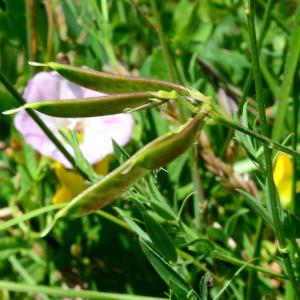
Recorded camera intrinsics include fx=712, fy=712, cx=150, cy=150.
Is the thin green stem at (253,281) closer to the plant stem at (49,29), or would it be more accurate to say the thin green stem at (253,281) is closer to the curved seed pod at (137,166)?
the curved seed pod at (137,166)

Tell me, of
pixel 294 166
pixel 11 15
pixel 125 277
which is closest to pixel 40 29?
pixel 11 15

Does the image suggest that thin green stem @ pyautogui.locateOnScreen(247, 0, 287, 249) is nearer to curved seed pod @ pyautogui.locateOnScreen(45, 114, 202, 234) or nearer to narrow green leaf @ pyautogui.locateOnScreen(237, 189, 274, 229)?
narrow green leaf @ pyautogui.locateOnScreen(237, 189, 274, 229)

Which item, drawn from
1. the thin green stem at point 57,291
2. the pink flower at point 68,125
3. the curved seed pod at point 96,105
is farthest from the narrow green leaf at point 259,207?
the pink flower at point 68,125

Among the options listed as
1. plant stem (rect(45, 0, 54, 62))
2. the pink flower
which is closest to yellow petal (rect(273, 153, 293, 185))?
the pink flower

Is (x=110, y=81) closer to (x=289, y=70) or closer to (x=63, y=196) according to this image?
(x=289, y=70)

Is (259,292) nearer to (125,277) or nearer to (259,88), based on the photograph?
(125,277)

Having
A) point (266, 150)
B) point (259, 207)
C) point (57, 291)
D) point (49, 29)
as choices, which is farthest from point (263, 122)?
point (49, 29)
